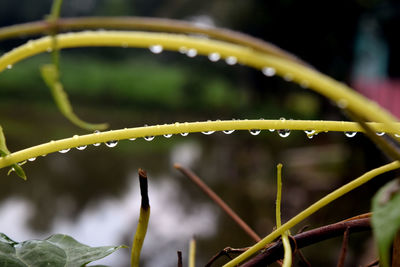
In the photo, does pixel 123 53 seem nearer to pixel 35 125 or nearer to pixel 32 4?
pixel 32 4

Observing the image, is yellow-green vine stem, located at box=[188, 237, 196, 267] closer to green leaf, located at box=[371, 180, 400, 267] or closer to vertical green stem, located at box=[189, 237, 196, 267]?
vertical green stem, located at box=[189, 237, 196, 267]

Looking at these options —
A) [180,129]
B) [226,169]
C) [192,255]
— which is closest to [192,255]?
[192,255]

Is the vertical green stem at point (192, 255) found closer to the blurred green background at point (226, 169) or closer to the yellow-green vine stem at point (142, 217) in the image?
the yellow-green vine stem at point (142, 217)

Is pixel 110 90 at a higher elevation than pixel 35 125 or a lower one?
higher

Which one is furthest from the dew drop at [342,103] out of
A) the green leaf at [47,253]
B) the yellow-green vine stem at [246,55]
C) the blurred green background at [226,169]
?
the blurred green background at [226,169]

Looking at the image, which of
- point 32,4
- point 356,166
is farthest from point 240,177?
point 32,4

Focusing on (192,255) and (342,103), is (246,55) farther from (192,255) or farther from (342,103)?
(192,255)
